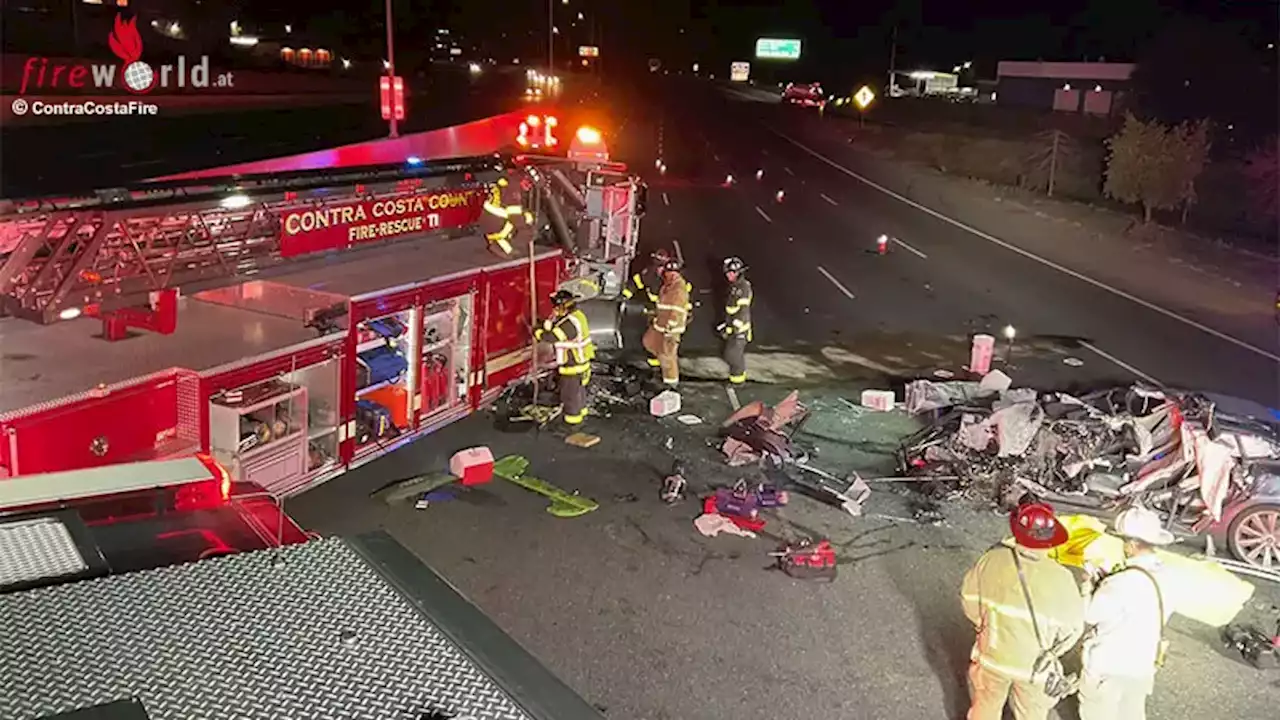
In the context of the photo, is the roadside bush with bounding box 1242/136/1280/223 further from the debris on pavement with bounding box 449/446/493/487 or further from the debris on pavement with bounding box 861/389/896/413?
the debris on pavement with bounding box 449/446/493/487

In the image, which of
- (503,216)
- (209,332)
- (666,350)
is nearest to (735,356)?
(666,350)

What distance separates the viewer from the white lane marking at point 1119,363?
15859 millimetres

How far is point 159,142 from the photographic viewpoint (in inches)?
858

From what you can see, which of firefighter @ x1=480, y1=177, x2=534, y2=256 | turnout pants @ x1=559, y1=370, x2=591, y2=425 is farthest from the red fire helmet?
firefighter @ x1=480, y1=177, x2=534, y2=256

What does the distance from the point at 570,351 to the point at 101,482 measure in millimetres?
8628

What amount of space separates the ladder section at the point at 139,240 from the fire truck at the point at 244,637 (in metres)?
5.86

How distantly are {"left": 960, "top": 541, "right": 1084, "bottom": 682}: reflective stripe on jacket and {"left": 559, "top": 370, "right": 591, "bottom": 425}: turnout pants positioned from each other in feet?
22.9

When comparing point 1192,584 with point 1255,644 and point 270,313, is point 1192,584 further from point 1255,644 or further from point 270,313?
point 270,313

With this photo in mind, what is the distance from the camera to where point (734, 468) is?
36.7ft

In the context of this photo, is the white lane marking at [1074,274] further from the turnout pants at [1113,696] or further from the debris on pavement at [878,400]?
the turnout pants at [1113,696]

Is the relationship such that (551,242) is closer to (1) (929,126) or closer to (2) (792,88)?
(1) (929,126)

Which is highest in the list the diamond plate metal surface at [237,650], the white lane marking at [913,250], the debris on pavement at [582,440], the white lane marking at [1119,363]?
the diamond plate metal surface at [237,650]

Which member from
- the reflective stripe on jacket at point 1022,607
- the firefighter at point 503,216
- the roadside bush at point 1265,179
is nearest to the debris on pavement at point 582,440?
the firefighter at point 503,216

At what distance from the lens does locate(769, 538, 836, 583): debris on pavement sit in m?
8.66
